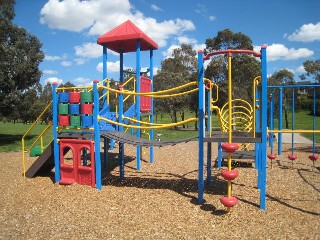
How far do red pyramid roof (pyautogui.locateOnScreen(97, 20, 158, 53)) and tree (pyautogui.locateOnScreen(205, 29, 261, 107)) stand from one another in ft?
47.5

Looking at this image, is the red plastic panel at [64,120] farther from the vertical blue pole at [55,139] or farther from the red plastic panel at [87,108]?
the red plastic panel at [87,108]

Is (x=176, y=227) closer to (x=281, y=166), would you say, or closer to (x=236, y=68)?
(x=281, y=166)

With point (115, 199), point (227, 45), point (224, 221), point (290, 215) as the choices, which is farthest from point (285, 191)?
point (227, 45)

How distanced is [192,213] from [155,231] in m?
0.96

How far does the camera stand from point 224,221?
478 centimetres

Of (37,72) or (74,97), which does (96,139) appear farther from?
(37,72)

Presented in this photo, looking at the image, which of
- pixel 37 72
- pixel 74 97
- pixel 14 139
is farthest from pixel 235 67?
pixel 74 97

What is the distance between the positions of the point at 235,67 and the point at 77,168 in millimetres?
19308

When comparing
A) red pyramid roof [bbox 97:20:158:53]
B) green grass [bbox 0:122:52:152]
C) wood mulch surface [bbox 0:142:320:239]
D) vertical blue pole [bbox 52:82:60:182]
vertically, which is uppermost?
red pyramid roof [bbox 97:20:158:53]

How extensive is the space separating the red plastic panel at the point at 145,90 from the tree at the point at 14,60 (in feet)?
32.2

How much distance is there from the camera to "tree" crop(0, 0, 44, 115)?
16.3 meters

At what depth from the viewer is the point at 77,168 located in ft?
23.0

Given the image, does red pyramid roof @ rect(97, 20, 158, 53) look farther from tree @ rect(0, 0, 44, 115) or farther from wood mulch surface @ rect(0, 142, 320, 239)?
tree @ rect(0, 0, 44, 115)

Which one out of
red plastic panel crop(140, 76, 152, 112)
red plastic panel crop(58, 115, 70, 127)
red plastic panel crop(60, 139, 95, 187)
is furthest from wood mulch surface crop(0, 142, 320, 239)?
red plastic panel crop(140, 76, 152, 112)
